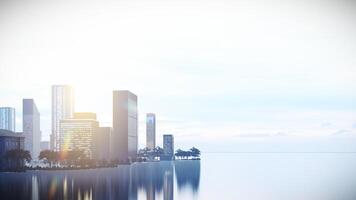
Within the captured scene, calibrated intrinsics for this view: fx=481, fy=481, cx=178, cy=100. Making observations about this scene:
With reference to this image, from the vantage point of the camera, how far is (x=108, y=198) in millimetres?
81875

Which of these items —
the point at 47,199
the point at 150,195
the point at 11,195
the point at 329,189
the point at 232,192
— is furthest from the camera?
the point at 329,189

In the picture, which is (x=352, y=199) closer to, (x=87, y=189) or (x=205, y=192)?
(x=205, y=192)

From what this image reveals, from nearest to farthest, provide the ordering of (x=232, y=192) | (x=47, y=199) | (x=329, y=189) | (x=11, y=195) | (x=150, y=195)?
(x=47, y=199), (x=11, y=195), (x=150, y=195), (x=232, y=192), (x=329, y=189)

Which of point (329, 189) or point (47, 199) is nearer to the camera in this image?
point (47, 199)

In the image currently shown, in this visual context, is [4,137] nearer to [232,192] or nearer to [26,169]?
[26,169]

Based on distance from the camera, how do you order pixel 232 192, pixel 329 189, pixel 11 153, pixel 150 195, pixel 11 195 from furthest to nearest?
pixel 11 153 → pixel 329 189 → pixel 232 192 → pixel 150 195 → pixel 11 195

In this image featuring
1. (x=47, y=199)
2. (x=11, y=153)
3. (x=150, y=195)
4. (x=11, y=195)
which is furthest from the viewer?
(x=11, y=153)

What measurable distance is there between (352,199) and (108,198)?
143 feet

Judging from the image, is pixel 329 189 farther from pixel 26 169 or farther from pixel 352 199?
pixel 26 169

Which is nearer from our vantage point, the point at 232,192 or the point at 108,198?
the point at 108,198

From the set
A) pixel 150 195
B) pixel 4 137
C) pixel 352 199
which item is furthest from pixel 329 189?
pixel 4 137

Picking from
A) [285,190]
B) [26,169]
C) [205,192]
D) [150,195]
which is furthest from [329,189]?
[26,169]

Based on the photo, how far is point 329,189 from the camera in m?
107

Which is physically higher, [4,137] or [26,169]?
[4,137]
